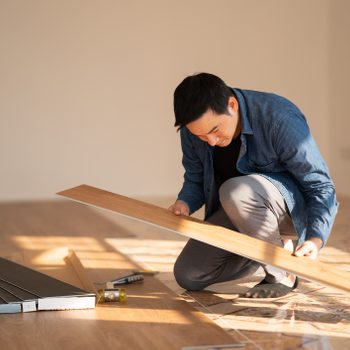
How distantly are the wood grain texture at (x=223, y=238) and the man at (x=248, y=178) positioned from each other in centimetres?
8

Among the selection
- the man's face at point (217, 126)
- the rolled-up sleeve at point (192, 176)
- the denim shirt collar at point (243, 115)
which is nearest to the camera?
the man's face at point (217, 126)

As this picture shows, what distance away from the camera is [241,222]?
8.54 ft

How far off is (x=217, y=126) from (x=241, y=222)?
0.43 m

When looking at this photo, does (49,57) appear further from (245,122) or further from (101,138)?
(245,122)

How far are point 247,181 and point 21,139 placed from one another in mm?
4272

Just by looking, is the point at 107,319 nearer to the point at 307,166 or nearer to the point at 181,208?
the point at 181,208

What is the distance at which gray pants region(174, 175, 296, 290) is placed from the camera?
2570 millimetres

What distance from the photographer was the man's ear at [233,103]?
2.39 metres

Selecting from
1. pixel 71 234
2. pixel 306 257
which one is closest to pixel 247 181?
pixel 306 257

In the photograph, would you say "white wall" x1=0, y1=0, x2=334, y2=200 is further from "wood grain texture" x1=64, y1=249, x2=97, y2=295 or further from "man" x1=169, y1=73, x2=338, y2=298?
"man" x1=169, y1=73, x2=338, y2=298

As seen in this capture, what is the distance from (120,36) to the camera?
21.6ft

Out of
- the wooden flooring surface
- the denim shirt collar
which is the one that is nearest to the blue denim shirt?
the denim shirt collar

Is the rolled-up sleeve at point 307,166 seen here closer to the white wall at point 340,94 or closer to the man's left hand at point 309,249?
the man's left hand at point 309,249

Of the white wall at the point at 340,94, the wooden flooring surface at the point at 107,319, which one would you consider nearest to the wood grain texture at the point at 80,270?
the wooden flooring surface at the point at 107,319
